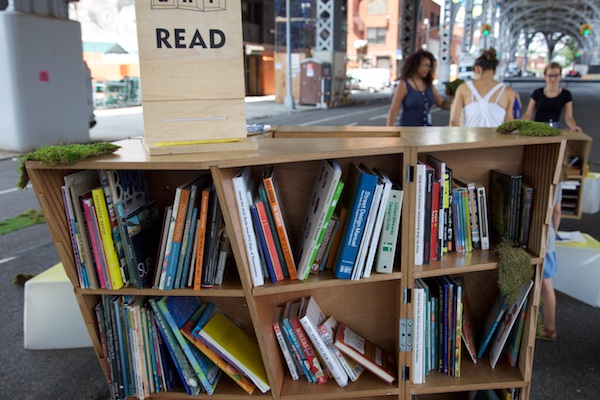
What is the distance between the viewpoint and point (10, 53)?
9953mm

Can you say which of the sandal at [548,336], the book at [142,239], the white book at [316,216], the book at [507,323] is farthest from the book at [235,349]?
the sandal at [548,336]

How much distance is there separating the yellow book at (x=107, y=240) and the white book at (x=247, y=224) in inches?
18.4

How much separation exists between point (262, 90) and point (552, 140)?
29.2 meters

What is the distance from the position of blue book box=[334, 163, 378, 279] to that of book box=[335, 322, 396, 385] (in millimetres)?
401

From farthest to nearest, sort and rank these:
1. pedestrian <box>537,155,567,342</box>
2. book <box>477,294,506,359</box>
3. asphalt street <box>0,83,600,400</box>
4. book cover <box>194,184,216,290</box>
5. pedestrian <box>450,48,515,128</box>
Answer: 1. pedestrian <box>450,48,515,128</box>
2. pedestrian <box>537,155,567,342</box>
3. asphalt street <box>0,83,600,400</box>
4. book <box>477,294,506,359</box>
5. book cover <box>194,184,216,290</box>

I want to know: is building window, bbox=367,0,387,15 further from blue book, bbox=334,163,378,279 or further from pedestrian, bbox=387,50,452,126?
blue book, bbox=334,163,378,279

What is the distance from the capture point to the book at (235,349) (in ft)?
6.89

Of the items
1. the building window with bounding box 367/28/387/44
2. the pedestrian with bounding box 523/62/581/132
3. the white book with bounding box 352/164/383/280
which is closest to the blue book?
the white book with bounding box 352/164/383/280

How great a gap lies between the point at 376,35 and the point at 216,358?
151ft

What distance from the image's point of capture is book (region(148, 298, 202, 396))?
206 cm

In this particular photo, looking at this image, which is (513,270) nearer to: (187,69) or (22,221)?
(187,69)

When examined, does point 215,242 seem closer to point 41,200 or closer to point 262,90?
point 41,200

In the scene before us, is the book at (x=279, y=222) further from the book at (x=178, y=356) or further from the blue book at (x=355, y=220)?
the book at (x=178, y=356)

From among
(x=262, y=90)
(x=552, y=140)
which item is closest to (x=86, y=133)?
(x=552, y=140)
